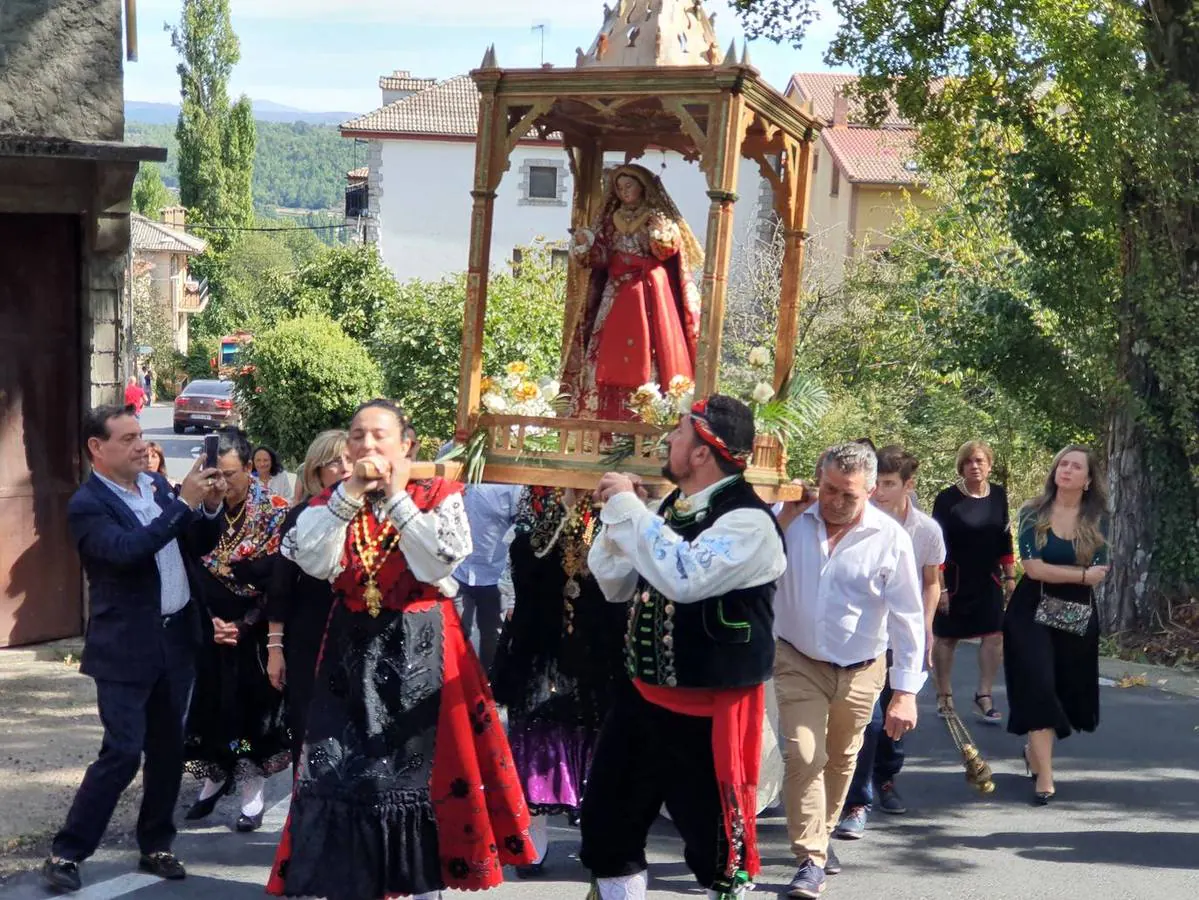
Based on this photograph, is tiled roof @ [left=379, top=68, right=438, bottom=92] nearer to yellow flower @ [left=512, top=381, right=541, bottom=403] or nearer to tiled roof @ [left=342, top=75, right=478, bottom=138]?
tiled roof @ [left=342, top=75, right=478, bottom=138]

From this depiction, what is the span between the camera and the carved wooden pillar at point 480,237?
668 cm

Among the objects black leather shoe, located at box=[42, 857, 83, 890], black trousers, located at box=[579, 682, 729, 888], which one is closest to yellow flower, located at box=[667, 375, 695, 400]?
black trousers, located at box=[579, 682, 729, 888]

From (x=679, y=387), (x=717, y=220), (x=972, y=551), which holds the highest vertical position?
(x=717, y=220)

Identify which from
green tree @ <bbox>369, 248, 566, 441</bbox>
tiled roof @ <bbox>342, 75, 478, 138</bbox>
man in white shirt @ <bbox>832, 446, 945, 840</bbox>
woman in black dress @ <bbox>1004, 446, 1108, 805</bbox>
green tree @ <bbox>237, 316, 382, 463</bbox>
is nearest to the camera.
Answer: man in white shirt @ <bbox>832, 446, 945, 840</bbox>

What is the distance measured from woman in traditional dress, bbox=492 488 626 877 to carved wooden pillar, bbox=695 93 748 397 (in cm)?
88

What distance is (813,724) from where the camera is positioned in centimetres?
647

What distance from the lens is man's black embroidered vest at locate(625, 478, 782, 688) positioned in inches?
197

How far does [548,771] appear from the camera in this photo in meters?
6.90

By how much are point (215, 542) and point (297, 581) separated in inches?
16.3

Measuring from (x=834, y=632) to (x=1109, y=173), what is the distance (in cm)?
772

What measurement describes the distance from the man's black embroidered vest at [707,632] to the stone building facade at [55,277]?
6161 mm

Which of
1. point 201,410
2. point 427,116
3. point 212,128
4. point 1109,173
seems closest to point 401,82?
point 427,116

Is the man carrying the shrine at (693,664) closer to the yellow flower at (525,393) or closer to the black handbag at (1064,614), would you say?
the yellow flower at (525,393)

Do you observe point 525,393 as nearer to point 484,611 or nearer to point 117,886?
point 484,611
